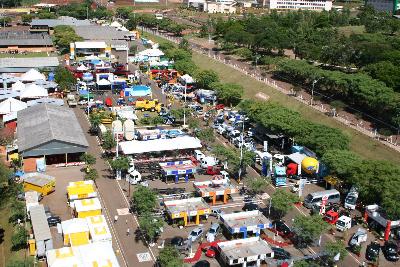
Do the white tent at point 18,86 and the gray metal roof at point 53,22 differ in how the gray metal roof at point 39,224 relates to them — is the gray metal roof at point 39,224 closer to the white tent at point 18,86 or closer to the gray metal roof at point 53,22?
the white tent at point 18,86

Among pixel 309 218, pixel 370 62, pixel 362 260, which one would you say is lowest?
pixel 362 260

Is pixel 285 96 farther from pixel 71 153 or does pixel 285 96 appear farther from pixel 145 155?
pixel 71 153

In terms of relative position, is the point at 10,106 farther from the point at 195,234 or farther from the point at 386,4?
the point at 386,4

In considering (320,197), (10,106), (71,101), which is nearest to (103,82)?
(71,101)

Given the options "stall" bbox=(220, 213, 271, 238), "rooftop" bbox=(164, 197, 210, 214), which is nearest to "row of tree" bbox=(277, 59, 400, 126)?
"stall" bbox=(220, 213, 271, 238)

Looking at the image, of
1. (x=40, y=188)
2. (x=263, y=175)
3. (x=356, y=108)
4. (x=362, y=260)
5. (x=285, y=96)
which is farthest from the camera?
(x=285, y=96)

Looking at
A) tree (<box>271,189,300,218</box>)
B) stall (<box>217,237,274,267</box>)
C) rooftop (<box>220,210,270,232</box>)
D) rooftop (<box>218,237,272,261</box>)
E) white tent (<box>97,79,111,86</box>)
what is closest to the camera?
stall (<box>217,237,274,267</box>)

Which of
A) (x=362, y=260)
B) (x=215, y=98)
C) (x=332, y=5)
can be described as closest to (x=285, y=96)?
(x=215, y=98)

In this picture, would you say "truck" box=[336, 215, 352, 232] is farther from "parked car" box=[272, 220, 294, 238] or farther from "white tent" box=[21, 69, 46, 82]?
"white tent" box=[21, 69, 46, 82]
